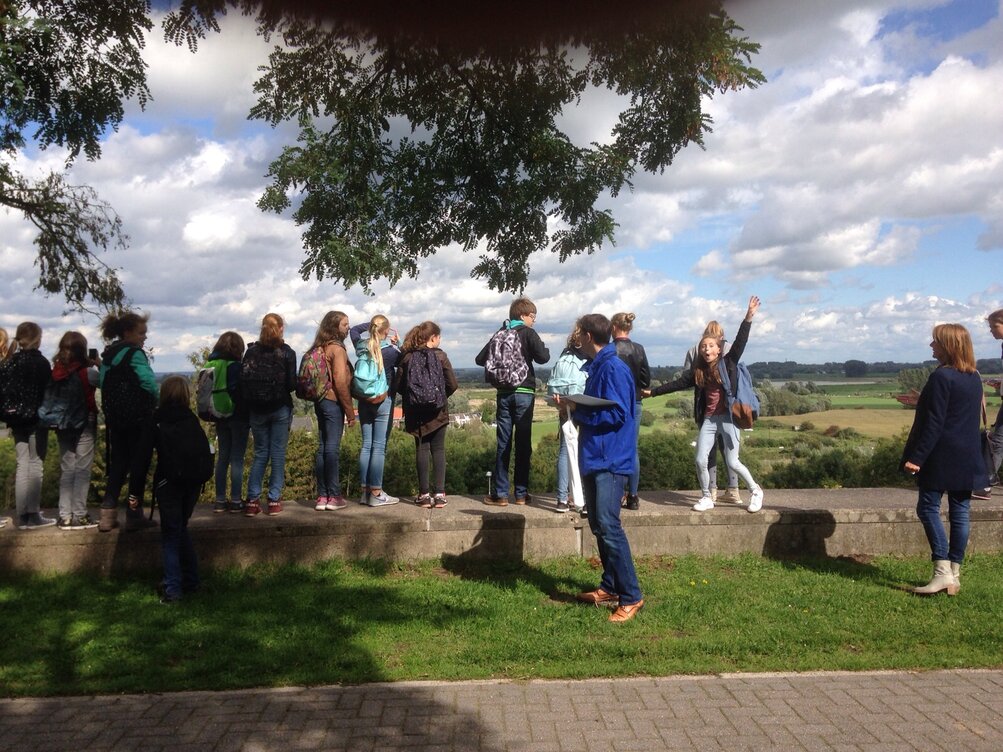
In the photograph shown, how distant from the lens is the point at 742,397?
23.0ft

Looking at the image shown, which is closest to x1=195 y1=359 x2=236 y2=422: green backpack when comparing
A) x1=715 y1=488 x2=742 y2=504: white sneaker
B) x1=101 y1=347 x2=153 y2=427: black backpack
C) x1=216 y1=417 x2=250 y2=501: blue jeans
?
x1=216 y1=417 x2=250 y2=501: blue jeans

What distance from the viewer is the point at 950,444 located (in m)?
5.88

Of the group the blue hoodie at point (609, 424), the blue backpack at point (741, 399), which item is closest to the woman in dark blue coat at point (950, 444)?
the blue backpack at point (741, 399)

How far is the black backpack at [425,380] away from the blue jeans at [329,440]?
23.4 inches

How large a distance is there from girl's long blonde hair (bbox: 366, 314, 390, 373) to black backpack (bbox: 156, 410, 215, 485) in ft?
5.39

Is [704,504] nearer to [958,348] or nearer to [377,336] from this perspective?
[958,348]

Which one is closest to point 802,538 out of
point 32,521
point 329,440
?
point 329,440

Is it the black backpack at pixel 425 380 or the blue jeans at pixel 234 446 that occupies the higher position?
the black backpack at pixel 425 380

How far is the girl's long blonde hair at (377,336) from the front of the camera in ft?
23.7

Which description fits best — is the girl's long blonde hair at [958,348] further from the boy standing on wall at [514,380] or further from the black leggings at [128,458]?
the black leggings at [128,458]

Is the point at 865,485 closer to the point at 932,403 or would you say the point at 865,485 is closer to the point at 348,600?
the point at 932,403

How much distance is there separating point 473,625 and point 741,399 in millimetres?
2941

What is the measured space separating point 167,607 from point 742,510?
4239mm

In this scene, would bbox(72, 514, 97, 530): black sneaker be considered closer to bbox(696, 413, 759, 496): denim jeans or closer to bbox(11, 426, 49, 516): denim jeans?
bbox(11, 426, 49, 516): denim jeans
